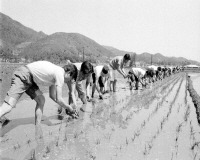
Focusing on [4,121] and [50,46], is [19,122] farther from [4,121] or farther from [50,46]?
[50,46]

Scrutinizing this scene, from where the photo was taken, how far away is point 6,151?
239 cm

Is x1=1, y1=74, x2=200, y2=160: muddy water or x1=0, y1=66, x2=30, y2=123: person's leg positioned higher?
x1=0, y1=66, x2=30, y2=123: person's leg

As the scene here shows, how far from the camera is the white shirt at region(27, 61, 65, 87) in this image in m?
2.71

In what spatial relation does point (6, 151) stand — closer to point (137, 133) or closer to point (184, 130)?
point (137, 133)

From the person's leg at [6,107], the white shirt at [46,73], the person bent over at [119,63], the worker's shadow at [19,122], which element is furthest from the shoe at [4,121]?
the person bent over at [119,63]

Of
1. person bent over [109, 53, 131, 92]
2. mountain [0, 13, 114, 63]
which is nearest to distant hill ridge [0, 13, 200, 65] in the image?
mountain [0, 13, 114, 63]

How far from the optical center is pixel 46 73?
2729mm

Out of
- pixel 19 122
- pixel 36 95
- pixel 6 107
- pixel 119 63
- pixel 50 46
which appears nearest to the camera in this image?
pixel 6 107

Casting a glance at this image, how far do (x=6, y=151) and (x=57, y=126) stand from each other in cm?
113

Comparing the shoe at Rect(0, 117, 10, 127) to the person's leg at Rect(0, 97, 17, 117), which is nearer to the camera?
the person's leg at Rect(0, 97, 17, 117)

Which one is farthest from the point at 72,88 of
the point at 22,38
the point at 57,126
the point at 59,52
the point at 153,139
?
the point at 22,38

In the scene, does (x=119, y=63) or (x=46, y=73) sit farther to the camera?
(x=119, y=63)

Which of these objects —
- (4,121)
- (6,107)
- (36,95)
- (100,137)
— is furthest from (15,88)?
(100,137)

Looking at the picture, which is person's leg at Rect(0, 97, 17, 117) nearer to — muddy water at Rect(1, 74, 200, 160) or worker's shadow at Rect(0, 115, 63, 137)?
muddy water at Rect(1, 74, 200, 160)
